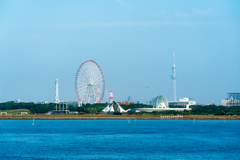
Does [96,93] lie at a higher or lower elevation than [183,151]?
higher

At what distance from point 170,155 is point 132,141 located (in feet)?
73.6

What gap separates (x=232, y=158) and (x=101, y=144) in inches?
1109

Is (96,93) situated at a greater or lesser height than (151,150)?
greater

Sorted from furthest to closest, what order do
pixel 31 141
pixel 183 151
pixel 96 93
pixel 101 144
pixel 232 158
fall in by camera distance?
pixel 96 93 → pixel 31 141 → pixel 101 144 → pixel 183 151 → pixel 232 158

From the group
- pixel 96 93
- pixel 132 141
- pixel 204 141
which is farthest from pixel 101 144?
pixel 96 93

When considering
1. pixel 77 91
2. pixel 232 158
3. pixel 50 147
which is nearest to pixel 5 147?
pixel 50 147

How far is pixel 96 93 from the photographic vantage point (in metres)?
182

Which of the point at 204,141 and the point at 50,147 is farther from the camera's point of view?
the point at 204,141

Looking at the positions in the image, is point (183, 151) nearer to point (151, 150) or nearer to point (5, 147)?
point (151, 150)

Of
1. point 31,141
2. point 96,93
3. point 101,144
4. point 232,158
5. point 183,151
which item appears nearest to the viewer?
point 232,158

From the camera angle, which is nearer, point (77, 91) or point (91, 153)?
point (91, 153)

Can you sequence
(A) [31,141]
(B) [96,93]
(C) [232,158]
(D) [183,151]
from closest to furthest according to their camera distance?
(C) [232,158] → (D) [183,151] → (A) [31,141] → (B) [96,93]

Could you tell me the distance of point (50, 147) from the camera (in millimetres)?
80625

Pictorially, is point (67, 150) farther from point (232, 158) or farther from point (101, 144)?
point (232, 158)
